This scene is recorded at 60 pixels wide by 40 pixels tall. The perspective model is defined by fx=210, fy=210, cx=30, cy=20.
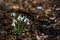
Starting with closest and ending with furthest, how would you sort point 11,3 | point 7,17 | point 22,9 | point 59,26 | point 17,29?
1. point 17,29
2. point 59,26
3. point 7,17
4. point 22,9
5. point 11,3

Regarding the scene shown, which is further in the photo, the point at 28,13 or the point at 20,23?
the point at 28,13

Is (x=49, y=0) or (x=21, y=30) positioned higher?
(x=49, y=0)

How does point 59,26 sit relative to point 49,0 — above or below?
below

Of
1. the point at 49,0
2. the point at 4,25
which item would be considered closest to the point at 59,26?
the point at 4,25

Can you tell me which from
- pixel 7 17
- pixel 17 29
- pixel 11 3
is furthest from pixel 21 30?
pixel 11 3

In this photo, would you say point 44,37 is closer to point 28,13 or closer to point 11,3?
point 28,13

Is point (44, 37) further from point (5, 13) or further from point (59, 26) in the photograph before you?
point (5, 13)

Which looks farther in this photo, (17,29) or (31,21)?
(31,21)

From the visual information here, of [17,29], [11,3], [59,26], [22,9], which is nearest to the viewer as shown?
[17,29]

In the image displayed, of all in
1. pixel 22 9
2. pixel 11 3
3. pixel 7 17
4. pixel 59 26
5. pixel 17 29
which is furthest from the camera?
pixel 11 3
